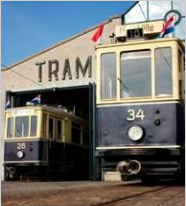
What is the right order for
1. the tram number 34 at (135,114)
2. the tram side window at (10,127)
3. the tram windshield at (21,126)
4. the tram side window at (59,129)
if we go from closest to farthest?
1. the tram number 34 at (135,114)
2. the tram windshield at (21,126)
3. the tram side window at (10,127)
4. the tram side window at (59,129)

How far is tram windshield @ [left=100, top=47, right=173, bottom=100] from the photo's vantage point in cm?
977

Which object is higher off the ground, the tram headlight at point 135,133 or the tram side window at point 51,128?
the tram side window at point 51,128

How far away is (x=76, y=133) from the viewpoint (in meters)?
19.1

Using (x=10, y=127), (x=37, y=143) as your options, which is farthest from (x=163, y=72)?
(x=10, y=127)

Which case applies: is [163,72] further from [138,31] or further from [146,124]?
[138,31]

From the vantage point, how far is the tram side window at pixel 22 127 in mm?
16688

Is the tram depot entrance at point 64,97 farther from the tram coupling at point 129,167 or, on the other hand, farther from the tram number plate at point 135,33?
the tram coupling at point 129,167

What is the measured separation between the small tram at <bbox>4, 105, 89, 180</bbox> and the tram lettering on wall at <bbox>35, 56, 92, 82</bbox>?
8.88ft

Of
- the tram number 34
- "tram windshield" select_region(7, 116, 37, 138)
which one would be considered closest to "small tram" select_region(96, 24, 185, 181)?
the tram number 34

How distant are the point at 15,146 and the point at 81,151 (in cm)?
371

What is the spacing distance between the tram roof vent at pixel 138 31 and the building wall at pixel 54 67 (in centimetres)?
865

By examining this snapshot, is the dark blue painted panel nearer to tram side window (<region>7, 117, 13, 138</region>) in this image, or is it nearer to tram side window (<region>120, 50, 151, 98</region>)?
tram side window (<region>120, 50, 151, 98</region>)

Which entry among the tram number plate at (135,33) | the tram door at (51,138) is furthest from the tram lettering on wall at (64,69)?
the tram number plate at (135,33)

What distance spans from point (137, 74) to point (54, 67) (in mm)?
11360
